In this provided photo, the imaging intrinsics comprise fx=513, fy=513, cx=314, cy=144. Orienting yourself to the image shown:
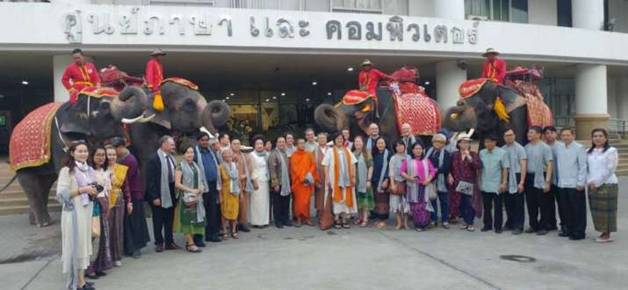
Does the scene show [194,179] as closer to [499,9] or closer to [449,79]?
[449,79]

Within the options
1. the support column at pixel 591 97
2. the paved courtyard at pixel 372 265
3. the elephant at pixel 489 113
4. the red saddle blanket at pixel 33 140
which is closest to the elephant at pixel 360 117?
the elephant at pixel 489 113

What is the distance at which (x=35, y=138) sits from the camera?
773 centimetres

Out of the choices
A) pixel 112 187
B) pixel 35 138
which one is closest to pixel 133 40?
pixel 35 138

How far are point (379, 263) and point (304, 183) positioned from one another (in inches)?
100

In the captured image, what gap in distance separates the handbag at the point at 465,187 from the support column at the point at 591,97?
42.3 ft

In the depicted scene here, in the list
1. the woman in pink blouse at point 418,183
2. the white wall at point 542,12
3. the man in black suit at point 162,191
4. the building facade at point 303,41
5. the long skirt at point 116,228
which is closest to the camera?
the long skirt at point 116,228

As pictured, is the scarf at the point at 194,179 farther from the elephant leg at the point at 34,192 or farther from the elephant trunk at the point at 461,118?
the elephant trunk at the point at 461,118

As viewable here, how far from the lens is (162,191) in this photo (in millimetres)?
6027

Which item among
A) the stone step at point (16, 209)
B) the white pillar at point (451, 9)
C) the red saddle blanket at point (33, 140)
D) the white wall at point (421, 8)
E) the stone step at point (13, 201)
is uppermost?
the white wall at point (421, 8)

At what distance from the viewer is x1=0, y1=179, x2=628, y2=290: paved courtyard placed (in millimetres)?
4820

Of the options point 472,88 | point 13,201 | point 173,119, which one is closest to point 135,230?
point 173,119

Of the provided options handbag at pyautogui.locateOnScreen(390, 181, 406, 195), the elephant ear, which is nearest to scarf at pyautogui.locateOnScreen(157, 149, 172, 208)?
the elephant ear

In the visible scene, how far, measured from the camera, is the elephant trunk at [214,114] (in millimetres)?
8088

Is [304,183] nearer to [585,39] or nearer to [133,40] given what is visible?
[133,40]
